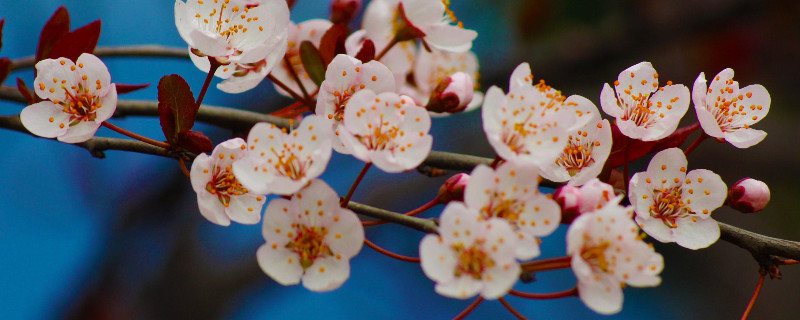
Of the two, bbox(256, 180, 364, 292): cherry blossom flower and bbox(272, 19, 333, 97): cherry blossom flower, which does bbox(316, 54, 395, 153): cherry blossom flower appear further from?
bbox(272, 19, 333, 97): cherry blossom flower

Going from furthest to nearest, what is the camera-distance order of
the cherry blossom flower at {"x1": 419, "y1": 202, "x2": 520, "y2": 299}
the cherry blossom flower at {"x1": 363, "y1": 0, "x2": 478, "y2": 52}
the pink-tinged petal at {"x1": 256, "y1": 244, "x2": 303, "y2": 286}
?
the cherry blossom flower at {"x1": 363, "y1": 0, "x2": 478, "y2": 52} → the pink-tinged petal at {"x1": 256, "y1": 244, "x2": 303, "y2": 286} → the cherry blossom flower at {"x1": 419, "y1": 202, "x2": 520, "y2": 299}

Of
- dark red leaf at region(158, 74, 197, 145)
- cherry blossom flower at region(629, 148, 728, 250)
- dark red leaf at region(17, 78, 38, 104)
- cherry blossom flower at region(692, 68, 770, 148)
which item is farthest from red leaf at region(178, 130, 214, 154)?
cherry blossom flower at region(692, 68, 770, 148)

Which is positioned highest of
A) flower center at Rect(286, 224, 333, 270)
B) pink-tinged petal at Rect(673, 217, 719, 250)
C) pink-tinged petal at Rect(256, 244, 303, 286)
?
pink-tinged petal at Rect(673, 217, 719, 250)

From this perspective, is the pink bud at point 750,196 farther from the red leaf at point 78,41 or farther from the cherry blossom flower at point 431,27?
the red leaf at point 78,41

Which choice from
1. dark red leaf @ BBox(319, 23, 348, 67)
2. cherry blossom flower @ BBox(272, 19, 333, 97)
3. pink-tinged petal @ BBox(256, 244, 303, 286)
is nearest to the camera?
pink-tinged petal @ BBox(256, 244, 303, 286)

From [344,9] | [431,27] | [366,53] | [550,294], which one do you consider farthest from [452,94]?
[344,9]

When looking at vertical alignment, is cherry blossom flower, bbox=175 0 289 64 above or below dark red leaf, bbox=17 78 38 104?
above

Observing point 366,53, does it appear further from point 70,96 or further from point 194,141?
point 70,96

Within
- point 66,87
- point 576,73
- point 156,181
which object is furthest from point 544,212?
point 156,181
